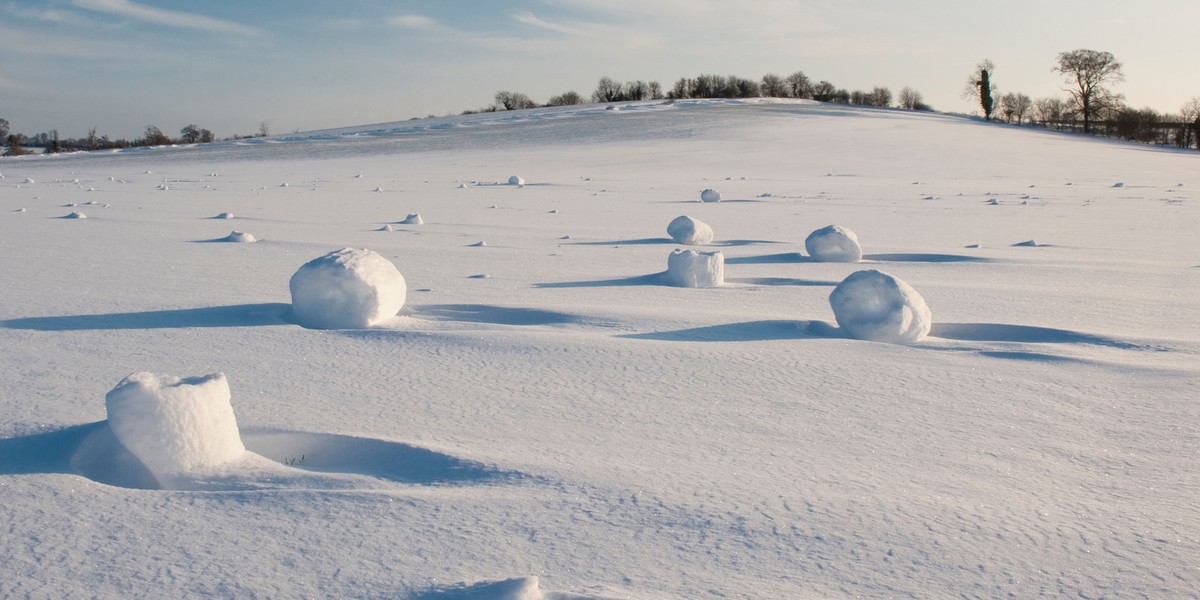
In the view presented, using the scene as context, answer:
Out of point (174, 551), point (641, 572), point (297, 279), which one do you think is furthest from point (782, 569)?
point (297, 279)

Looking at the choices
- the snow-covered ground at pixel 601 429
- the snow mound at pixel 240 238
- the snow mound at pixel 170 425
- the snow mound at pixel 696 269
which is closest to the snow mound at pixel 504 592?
the snow-covered ground at pixel 601 429

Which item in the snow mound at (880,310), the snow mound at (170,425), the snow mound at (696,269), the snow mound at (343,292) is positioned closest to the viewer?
the snow mound at (170,425)

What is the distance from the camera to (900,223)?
23.5ft

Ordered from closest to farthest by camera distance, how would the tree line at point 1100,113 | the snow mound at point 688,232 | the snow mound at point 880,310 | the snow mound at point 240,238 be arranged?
the snow mound at point 880,310 < the snow mound at point 240,238 < the snow mound at point 688,232 < the tree line at point 1100,113

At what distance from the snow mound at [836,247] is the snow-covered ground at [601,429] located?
15 cm

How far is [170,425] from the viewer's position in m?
1.73

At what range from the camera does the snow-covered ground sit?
1.39m

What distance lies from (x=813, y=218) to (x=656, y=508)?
21.2 ft

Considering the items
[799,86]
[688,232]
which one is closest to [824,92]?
[799,86]

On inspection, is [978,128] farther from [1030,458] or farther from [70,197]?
[1030,458]

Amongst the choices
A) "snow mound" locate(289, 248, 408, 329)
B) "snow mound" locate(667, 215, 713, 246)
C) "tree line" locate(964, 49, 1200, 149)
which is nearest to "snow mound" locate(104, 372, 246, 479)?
"snow mound" locate(289, 248, 408, 329)

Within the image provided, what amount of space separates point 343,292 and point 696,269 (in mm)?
1661

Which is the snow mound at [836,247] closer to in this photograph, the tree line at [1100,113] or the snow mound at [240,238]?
the snow mound at [240,238]

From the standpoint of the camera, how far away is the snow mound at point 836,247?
4859mm
